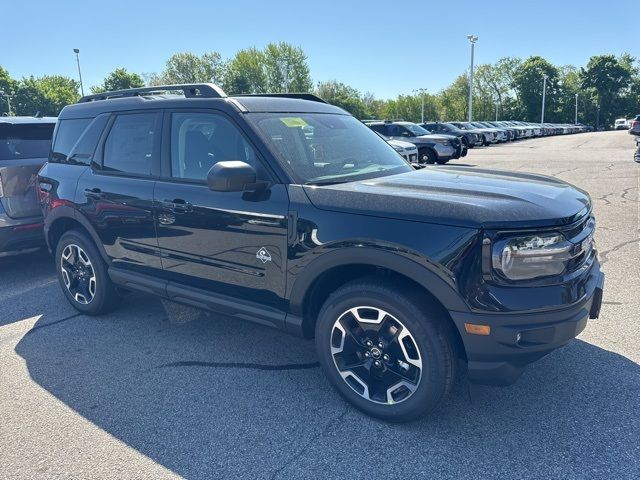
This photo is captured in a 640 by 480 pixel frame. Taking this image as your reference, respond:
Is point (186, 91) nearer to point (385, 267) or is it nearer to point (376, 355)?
point (385, 267)

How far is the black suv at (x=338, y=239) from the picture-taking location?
2477 mm

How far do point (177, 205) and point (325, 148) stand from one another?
1.13m

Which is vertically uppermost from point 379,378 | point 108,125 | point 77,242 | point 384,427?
point 108,125

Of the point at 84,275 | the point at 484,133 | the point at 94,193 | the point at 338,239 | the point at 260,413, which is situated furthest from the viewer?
the point at 484,133

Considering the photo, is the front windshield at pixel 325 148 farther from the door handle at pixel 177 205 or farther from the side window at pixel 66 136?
the side window at pixel 66 136

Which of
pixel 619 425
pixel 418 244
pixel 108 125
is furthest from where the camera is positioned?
pixel 108 125

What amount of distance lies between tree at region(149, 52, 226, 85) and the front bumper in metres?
87.2

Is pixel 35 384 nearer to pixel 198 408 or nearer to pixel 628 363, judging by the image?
pixel 198 408

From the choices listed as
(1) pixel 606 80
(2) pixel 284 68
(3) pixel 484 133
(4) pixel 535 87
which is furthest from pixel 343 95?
(3) pixel 484 133

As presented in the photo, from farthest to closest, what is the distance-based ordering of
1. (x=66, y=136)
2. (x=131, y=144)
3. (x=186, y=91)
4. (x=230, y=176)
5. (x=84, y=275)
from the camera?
(x=66, y=136)
(x=84, y=275)
(x=131, y=144)
(x=186, y=91)
(x=230, y=176)

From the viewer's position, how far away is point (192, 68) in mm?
85062

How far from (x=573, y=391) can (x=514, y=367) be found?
33.1 inches

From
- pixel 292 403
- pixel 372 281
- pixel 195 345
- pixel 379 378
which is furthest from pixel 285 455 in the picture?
pixel 195 345

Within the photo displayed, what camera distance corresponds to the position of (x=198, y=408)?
3104 millimetres
